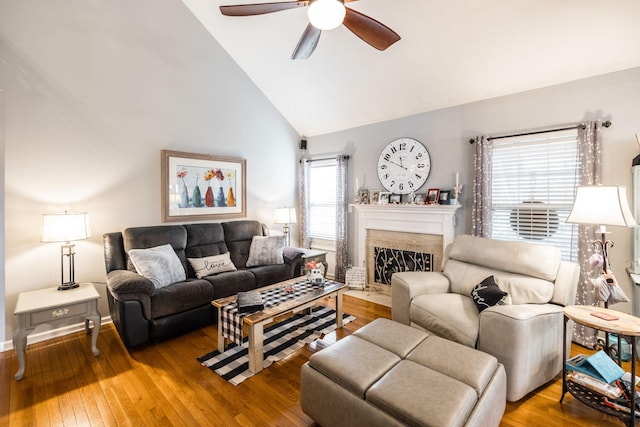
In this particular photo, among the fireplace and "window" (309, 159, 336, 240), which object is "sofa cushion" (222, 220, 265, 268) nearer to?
"window" (309, 159, 336, 240)

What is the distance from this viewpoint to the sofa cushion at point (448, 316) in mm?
2268

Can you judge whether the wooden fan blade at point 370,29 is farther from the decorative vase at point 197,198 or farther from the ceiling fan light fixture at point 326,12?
the decorative vase at point 197,198

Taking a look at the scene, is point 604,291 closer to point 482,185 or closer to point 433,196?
point 482,185

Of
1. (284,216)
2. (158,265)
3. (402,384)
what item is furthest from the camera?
(284,216)

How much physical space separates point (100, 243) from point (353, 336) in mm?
3003

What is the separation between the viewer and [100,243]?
3.29 metres

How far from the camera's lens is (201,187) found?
4.11 meters

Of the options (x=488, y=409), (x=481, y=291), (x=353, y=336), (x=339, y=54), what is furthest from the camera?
(x=339, y=54)

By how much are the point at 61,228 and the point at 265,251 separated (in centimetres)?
216

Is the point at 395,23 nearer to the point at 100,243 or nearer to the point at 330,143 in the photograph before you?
the point at 330,143

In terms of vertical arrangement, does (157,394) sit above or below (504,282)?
below

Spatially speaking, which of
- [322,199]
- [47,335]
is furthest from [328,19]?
[47,335]

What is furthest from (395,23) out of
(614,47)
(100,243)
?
(100,243)

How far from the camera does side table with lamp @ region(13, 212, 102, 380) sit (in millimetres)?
2307
